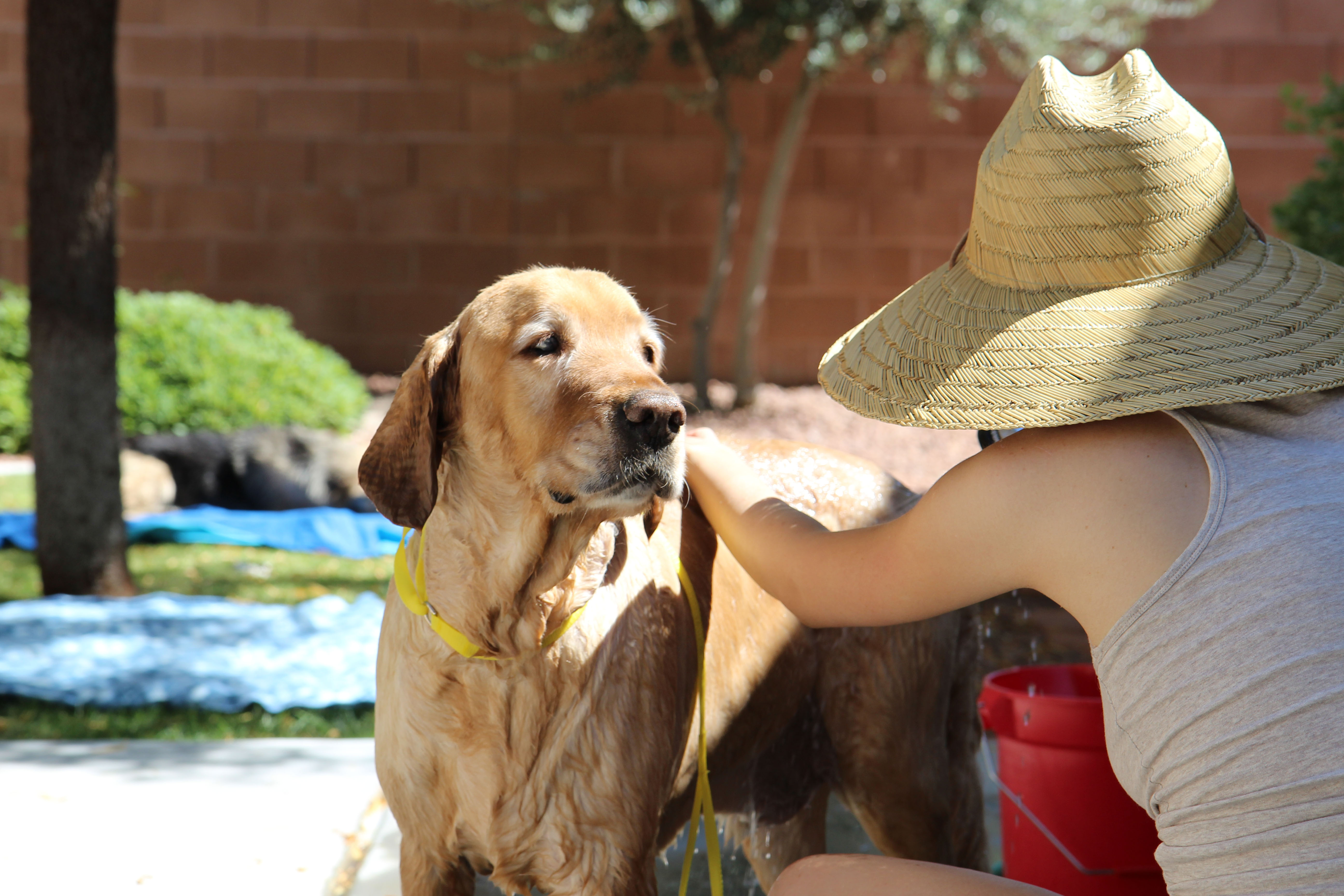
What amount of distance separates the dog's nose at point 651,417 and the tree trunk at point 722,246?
725 centimetres

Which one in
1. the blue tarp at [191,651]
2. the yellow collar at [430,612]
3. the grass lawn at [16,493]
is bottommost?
the grass lawn at [16,493]

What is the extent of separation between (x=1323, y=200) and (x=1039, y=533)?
454cm

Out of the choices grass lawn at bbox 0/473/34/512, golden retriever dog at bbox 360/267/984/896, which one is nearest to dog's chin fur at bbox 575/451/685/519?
golden retriever dog at bbox 360/267/984/896

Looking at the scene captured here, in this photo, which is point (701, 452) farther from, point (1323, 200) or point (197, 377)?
point (197, 377)

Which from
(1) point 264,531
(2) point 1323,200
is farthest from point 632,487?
(1) point 264,531

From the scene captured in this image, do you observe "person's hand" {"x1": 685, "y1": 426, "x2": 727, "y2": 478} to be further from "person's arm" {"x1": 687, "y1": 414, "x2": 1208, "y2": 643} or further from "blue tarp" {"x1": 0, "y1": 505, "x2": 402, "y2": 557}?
"blue tarp" {"x1": 0, "y1": 505, "x2": 402, "y2": 557}

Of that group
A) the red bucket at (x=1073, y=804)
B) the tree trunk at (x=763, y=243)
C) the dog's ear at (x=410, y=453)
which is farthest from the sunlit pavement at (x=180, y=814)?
the tree trunk at (x=763, y=243)

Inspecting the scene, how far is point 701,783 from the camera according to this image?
261 cm

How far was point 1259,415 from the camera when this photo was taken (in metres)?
1.92

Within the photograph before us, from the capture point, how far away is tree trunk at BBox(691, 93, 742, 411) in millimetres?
9648

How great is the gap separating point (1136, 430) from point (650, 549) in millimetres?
1155

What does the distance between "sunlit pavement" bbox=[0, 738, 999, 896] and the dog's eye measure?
1749 millimetres

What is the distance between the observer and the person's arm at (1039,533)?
186cm

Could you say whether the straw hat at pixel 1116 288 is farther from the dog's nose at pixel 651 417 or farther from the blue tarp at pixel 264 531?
the blue tarp at pixel 264 531
